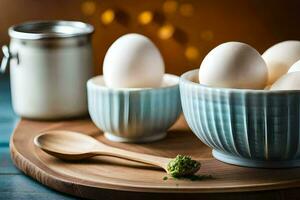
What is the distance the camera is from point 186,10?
150cm

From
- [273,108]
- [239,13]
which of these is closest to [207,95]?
[273,108]

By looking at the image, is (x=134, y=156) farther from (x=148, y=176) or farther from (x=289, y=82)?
(x=289, y=82)

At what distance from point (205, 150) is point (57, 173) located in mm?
228

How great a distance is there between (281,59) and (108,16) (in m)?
0.58

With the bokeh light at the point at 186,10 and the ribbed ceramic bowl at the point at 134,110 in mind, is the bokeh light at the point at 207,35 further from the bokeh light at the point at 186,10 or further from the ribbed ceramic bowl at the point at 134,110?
the ribbed ceramic bowl at the point at 134,110

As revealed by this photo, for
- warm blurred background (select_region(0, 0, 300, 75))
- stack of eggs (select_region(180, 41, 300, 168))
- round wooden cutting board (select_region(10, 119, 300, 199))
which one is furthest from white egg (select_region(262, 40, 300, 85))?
warm blurred background (select_region(0, 0, 300, 75))

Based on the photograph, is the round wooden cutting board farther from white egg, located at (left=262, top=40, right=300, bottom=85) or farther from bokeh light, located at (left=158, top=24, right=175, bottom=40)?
bokeh light, located at (left=158, top=24, right=175, bottom=40)

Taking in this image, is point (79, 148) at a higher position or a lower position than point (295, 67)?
lower

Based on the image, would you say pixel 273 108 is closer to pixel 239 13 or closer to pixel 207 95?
pixel 207 95

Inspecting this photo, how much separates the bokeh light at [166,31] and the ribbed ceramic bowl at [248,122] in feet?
1.82

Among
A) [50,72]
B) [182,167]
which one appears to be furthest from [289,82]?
[50,72]

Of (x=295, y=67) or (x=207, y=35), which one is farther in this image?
(x=207, y=35)

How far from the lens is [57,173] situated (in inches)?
37.7

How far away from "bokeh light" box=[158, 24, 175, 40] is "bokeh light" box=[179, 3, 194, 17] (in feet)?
0.12
